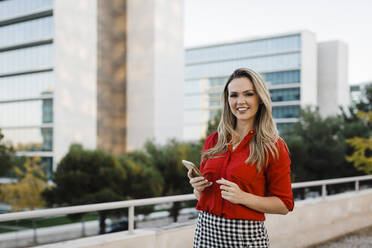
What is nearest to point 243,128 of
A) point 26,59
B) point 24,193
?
point 24,193

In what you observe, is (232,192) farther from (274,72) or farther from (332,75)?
(332,75)

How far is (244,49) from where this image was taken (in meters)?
68.2

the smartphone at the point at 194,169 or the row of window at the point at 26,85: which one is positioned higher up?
the row of window at the point at 26,85

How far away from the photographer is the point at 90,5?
34031 millimetres

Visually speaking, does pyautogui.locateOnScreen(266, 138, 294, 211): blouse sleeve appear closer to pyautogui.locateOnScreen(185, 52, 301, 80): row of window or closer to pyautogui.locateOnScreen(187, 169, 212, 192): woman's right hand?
pyautogui.locateOnScreen(187, 169, 212, 192): woman's right hand

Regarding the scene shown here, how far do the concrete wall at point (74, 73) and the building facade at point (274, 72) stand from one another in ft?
103

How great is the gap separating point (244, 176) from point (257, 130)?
0.23m

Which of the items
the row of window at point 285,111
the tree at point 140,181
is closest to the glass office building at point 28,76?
the tree at point 140,181

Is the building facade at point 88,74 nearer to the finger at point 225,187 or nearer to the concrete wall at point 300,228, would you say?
the concrete wall at point 300,228

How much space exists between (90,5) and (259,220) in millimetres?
34968

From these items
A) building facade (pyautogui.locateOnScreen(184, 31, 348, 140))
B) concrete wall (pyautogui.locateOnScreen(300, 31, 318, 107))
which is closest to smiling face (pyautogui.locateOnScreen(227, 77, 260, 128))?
building facade (pyautogui.locateOnScreen(184, 31, 348, 140))

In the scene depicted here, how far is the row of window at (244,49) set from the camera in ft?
211

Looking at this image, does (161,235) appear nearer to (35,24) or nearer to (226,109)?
(226,109)

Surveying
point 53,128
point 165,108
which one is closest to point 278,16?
point 165,108
